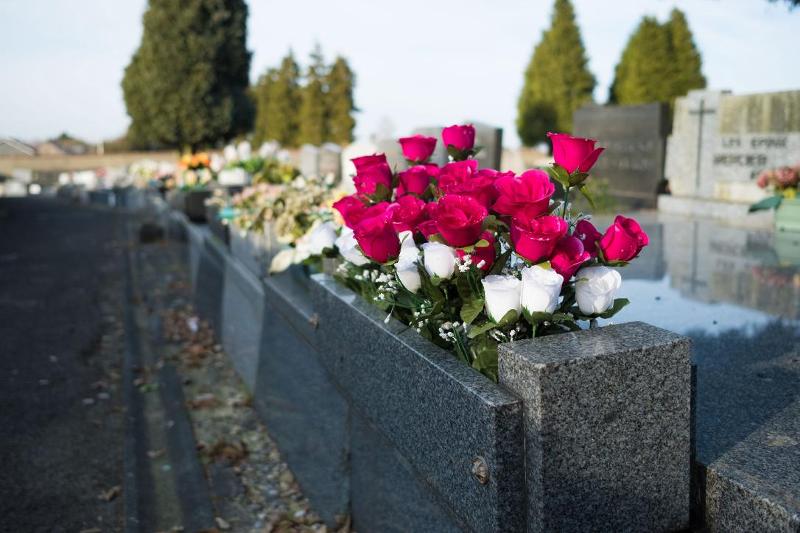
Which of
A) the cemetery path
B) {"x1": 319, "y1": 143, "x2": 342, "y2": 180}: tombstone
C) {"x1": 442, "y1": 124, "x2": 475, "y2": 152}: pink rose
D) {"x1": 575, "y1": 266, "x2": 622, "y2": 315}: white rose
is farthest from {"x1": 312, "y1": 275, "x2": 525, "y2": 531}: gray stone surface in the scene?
{"x1": 319, "y1": 143, "x2": 342, "y2": 180}: tombstone

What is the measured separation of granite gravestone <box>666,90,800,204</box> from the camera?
383 inches

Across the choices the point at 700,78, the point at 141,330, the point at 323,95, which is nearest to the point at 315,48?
the point at 323,95

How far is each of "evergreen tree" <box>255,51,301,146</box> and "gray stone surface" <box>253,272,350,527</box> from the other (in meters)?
39.4

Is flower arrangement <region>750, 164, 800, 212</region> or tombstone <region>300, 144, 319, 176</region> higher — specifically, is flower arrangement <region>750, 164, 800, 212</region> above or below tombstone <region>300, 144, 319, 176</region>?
below

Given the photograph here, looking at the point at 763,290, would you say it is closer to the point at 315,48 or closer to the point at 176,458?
the point at 176,458

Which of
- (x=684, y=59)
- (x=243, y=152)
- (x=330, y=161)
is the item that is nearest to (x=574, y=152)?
(x=243, y=152)

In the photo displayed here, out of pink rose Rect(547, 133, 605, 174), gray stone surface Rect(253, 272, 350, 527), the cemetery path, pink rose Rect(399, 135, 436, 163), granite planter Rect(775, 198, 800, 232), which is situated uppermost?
pink rose Rect(399, 135, 436, 163)

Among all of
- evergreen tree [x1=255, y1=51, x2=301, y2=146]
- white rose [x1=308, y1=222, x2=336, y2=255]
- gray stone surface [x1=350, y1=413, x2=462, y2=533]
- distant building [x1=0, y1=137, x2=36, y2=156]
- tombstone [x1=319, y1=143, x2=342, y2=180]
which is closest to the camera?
gray stone surface [x1=350, y1=413, x2=462, y2=533]

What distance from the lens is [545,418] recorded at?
1680 mm

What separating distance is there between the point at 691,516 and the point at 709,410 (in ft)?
1.69

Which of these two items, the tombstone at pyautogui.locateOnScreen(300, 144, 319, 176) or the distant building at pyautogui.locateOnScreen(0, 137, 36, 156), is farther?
the distant building at pyautogui.locateOnScreen(0, 137, 36, 156)

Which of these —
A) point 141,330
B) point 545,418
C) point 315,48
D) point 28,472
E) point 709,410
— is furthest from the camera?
point 315,48

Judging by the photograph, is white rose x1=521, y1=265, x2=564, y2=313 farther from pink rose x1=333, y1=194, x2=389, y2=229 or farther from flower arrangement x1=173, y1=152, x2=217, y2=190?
flower arrangement x1=173, y1=152, x2=217, y2=190

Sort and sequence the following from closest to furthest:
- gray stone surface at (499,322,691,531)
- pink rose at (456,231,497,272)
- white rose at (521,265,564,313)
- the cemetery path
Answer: gray stone surface at (499,322,691,531)
white rose at (521,265,564,313)
pink rose at (456,231,497,272)
the cemetery path
